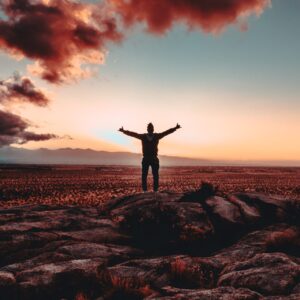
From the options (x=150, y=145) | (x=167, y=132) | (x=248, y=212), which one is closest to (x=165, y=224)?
(x=248, y=212)

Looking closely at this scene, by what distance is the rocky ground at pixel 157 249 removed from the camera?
6.15 m

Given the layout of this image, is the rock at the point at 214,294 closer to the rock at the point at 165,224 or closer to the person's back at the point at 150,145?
the rock at the point at 165,224

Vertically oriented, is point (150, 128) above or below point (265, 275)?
above

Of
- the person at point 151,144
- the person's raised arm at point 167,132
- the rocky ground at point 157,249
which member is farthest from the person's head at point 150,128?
the rocky ground at point 157,249

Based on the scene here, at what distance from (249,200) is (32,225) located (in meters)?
6.93

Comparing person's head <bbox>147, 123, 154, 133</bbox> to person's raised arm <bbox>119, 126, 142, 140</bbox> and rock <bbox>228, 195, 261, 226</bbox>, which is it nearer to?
person's raised arm <bbox>119, 126, 142, 140</bbox>

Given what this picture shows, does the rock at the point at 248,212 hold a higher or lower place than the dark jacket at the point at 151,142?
lower

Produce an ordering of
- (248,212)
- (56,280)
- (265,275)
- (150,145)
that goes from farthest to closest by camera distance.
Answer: (150,145), (248,212), (56,280), (265,275)

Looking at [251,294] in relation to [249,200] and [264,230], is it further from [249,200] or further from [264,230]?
[249,200]

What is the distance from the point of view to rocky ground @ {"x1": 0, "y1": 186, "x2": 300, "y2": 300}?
20.2ft

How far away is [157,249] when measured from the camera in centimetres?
938

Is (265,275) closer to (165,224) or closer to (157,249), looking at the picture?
(157,249)

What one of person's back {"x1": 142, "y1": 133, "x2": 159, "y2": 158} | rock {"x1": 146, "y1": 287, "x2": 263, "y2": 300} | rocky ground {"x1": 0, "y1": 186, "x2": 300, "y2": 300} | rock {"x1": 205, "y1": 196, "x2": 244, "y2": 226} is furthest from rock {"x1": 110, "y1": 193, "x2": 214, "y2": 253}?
rock {"x1": 146, "y1": 287, "x2": 263, "y2": 300}

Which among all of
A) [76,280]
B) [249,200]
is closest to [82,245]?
[76,280]
